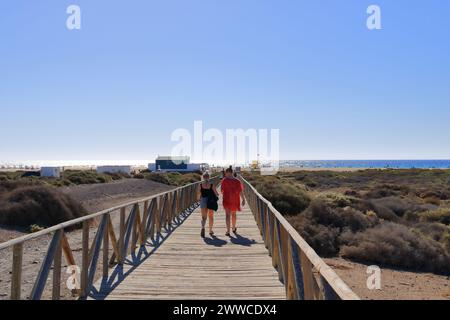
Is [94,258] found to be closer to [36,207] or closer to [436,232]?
[36,207]

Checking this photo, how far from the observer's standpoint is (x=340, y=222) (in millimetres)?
16078

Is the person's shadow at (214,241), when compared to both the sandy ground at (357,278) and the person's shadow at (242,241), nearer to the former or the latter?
the person's shadow at (242,241)

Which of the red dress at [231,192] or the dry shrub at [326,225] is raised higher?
the red dress at [231,192]

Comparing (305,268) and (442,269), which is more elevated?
(305,268)

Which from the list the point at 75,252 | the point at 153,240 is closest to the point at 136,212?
the point at 153,240

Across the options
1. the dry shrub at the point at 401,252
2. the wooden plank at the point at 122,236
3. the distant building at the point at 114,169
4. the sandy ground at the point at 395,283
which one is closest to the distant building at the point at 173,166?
the distant building at the point at 114,169

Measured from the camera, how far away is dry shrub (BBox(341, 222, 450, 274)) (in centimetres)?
1236

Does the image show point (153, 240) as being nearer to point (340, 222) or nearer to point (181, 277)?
point (181, 277)

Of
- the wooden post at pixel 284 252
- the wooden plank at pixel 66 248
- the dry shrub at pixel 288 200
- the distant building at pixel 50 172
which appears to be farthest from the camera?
the distant building at pixel 50 172

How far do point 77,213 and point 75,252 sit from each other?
7517 mm

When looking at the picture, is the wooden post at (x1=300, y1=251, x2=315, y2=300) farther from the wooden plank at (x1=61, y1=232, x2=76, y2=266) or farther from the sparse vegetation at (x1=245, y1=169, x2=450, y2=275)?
the sparse vegetation at (x1=245, y1=169, x2=450, y2=275)

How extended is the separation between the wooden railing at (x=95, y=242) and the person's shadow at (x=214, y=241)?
1.13 metres

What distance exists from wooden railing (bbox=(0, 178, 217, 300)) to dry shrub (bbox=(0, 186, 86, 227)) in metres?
4.95

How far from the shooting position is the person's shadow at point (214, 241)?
378 inches
